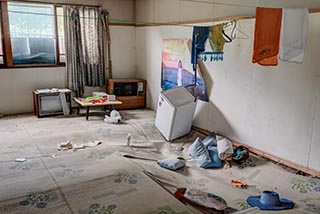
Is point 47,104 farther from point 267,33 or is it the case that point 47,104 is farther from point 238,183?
point 267,33

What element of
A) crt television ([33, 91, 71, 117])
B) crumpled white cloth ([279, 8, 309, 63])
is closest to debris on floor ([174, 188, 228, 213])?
crumpled white cloth ([279, 8, 309, 63])

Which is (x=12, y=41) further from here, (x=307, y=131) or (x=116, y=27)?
(x=307, y=131)

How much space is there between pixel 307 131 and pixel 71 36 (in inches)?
188

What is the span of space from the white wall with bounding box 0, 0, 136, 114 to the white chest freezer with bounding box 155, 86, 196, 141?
8.02 feet

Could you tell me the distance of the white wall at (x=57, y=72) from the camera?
6.00 m

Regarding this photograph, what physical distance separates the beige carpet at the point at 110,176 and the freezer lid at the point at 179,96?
601 millimetres

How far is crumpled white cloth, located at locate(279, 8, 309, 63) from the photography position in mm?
3066

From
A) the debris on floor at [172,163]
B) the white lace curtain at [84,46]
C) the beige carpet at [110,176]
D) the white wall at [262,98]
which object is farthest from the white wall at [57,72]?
the debris on floor at [172,163]

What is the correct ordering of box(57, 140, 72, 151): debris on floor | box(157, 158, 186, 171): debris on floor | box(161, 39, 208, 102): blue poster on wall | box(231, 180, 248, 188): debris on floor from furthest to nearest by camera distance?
box(161, 39, 208, 102): blue poster on wall, box(57, 140, 72, 151): debris on floor, box(157, 158, 186, 171): debris on floor, box(231, 180, 248, 188): debris on floor

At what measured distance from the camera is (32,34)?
238 inches

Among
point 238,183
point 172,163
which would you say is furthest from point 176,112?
point 238,183

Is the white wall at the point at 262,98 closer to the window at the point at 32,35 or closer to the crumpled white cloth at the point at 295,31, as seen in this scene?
the crumpled white cloth at the point at 295,31

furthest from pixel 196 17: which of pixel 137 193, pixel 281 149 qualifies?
pixel 137 193

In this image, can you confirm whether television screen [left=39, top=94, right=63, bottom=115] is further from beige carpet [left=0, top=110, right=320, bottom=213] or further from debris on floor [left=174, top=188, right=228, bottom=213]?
debris on floor [left=174, top=188, right=228, bottom=213]
